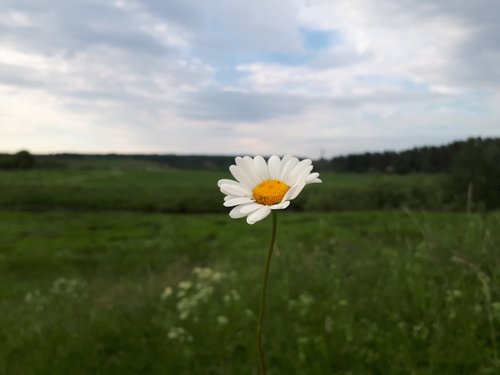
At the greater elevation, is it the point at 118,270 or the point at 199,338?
the point at 199,338

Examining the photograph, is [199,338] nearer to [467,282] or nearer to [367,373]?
[367,373]

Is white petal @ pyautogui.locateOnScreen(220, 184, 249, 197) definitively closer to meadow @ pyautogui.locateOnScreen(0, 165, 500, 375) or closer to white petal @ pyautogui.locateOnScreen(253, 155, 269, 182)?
white petal @ pyautogui.locateOnScreen(253, 155, 269, 182)

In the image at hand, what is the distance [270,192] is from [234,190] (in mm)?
97

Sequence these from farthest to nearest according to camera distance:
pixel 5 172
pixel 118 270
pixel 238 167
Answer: pixel 5 172
pixel 118 270
pixel 238 167

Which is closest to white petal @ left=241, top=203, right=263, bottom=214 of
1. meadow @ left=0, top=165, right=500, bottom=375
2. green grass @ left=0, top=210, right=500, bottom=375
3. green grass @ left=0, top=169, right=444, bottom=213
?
green grass @ left=0, top=210, right=500, bottom=375

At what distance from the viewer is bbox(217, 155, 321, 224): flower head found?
104 cm

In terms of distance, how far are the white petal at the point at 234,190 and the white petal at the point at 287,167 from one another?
0.11m

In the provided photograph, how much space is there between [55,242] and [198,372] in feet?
69.1

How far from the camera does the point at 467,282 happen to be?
18.0 ft

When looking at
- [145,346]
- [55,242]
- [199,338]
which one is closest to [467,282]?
[199,338]

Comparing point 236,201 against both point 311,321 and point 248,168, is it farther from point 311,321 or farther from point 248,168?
point 311,321

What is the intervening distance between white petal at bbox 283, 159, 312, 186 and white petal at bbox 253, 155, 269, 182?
9 centimetres

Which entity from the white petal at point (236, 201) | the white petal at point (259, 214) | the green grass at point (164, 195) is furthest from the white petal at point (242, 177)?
the green grass at point (164, 195)

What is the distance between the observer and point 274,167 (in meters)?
1.32
